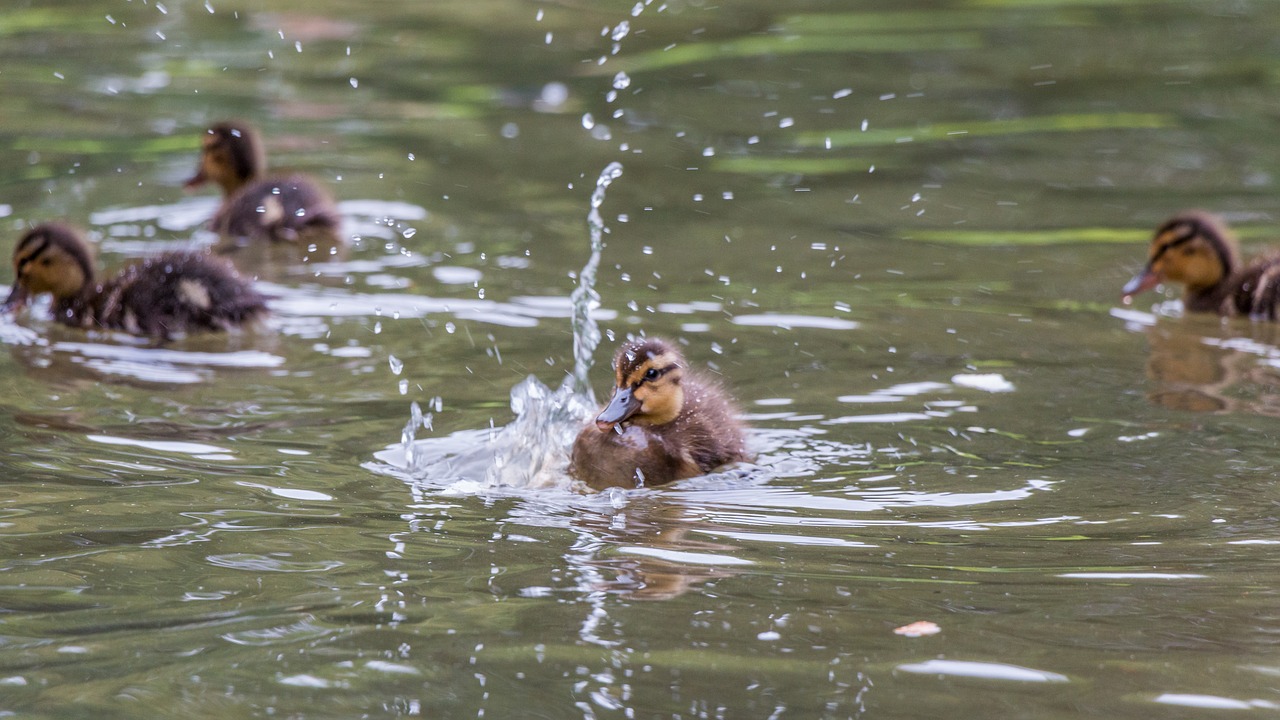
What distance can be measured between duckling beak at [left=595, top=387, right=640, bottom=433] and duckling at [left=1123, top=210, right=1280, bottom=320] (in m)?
2.82

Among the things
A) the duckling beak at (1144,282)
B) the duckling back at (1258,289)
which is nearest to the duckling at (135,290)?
the duckling beak at (1144,282)

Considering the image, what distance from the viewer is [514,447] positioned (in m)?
4.63

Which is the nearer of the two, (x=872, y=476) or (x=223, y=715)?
(x=223, y=715)

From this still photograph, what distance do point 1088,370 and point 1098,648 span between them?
252cm

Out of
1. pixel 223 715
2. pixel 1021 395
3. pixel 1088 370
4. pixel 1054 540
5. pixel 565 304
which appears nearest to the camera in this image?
pixel 223 715

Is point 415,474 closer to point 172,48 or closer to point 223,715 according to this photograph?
point 223,715

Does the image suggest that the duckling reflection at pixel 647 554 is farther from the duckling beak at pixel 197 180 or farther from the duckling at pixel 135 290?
Result: the duckling beak at pixel 197 180

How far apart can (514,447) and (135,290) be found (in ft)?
6.98

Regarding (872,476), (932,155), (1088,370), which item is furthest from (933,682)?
(932,155)

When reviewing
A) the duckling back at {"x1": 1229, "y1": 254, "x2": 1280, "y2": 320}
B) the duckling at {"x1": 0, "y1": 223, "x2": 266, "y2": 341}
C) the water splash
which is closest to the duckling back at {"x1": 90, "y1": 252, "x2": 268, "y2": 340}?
the duckling at {"x1": 0, "y1": 223, "x2": 266, "y2": 341}

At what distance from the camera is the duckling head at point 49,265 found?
625cm

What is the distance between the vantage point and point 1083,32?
10.8 metres

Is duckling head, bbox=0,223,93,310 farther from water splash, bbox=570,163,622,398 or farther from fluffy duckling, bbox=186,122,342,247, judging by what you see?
water splash, bbox=570,163,622,398

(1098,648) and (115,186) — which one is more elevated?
(115,186)
